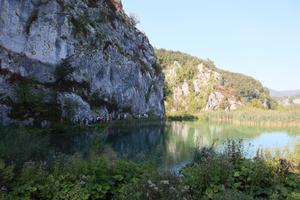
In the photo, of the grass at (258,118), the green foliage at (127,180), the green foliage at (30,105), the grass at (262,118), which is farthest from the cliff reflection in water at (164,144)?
the grass at (262,118)

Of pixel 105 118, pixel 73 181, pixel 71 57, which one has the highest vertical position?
pixel 71 57

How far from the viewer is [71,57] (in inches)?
2422

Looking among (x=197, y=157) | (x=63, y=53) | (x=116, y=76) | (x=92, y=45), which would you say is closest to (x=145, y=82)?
(x=116, y=76)

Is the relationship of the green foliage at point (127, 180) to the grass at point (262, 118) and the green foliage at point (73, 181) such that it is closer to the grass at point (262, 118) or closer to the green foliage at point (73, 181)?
the green foliage at point (73, 181)

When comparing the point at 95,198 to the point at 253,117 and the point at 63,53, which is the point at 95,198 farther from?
the point at 253,117

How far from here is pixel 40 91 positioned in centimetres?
5047

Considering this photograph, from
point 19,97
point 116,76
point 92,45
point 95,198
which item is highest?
point 92,45

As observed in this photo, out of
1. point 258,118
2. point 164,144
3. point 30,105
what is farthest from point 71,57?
point 258,118

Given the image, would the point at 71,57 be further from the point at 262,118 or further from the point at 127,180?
the point at 262,118

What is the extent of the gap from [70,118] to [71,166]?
4395cm

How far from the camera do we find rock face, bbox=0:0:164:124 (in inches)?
2005

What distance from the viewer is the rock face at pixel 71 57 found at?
167ft

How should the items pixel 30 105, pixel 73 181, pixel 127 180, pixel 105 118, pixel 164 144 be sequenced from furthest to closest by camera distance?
1. pixel 105 118
2. pixel 30 105
3. pixel 164 144
4. pixel 127 180
5. pixel 73 181

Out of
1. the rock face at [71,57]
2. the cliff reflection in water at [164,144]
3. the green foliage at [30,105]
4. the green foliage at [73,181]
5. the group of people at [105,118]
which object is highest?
the rock face at [71,57]
